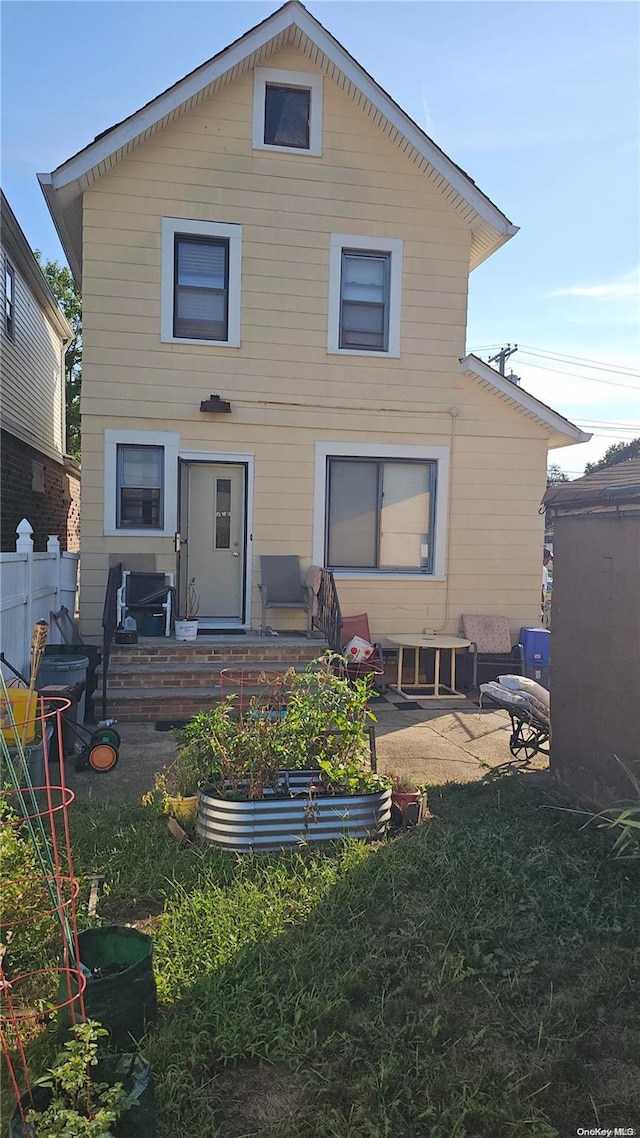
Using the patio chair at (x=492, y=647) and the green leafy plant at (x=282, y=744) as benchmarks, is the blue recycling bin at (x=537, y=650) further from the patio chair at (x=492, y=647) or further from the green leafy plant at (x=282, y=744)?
the green leafy plant at (x=282, y=744)

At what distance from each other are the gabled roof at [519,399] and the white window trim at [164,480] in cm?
386

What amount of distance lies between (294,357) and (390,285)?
156 centimetres

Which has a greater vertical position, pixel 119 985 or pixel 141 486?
pixel 141 486

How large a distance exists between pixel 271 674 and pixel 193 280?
4826 millimetres

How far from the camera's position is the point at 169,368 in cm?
884

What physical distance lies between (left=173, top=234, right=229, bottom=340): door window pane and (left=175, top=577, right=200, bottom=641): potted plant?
3039 millimetres

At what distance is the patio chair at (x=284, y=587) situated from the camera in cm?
902

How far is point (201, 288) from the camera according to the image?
8992mm

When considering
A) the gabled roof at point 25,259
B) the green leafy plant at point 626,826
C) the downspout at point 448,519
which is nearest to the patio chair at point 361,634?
the downspout at point 448,519

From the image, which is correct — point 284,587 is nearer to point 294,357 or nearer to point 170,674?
point 170,674

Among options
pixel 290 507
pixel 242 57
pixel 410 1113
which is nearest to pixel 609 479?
pixel 410 1113

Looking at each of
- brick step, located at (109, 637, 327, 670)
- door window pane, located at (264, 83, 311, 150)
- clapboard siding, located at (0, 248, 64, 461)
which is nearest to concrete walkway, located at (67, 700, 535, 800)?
brick step, located at (109, 637, 327, 670)

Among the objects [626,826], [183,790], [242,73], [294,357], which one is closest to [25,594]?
[183,790]

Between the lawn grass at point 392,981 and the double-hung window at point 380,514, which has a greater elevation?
the double-hung window at point 380,514
